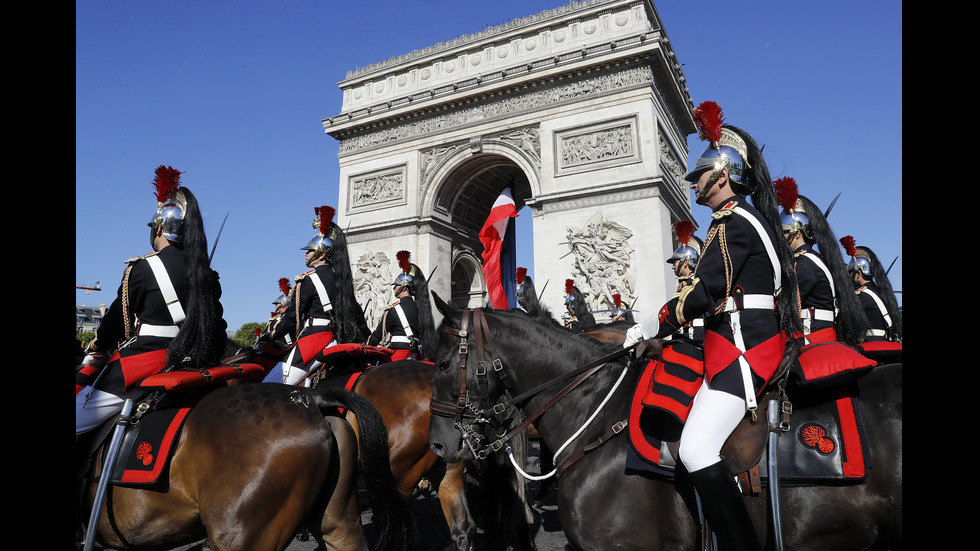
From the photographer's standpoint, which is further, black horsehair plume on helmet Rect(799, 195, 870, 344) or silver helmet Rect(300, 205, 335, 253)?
silver helmet Rect(300, 205, 335, 253)

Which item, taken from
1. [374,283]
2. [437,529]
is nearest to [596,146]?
[374,283]

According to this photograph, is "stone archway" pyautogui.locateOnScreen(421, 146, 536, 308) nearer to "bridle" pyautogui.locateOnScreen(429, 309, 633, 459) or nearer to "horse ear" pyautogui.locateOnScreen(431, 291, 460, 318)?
"horse ear" pyautogui.locateOnScreen(431, 291, 460, 318)

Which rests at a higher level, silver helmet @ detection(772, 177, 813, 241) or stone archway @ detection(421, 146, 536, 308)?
stone archway @ detection(421, 146, 536, 308)

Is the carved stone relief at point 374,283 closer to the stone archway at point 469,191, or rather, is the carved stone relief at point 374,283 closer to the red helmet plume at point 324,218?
the stone archway at point 469,191

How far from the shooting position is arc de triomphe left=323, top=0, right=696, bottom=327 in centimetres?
1584

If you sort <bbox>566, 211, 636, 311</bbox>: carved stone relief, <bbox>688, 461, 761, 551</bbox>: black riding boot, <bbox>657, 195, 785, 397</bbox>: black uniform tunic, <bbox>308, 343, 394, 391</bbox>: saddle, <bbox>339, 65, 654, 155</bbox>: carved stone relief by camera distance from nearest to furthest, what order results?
<bbox>688, 461, 761, 551</bbox>: black riding boot < <bbox>657, 195, 785, 397</bbox>: black uniform tunic < <bbox>308, 343, 394, 391</bbox>: saddle < <bbox>566, 211, 636, 311</bbox>: carved stone relief < <bbox>339, 65, 654, 155</bbox>: carved stone relief

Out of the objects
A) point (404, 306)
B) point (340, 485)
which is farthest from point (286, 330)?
point (340, 485)

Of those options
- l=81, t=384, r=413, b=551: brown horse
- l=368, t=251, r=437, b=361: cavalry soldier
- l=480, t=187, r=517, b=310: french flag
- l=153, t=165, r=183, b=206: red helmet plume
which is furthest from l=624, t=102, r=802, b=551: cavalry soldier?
l=480, t=187, r=517, b=310: french flag

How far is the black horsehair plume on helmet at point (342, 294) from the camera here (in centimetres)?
500

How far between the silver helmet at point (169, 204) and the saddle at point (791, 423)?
2565 millimetres

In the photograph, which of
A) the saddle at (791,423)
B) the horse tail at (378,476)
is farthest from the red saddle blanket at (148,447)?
the saddle at (791,423)

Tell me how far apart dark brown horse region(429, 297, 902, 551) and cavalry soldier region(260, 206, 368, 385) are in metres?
2.40
